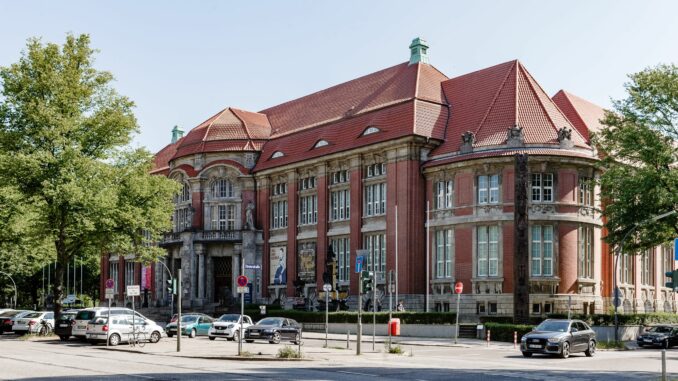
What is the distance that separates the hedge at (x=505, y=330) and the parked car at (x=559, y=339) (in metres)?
7.01

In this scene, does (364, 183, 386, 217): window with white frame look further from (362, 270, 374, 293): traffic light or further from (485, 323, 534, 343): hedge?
(362, 270, 374, 293): traffic light

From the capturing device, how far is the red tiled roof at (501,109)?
5381cm

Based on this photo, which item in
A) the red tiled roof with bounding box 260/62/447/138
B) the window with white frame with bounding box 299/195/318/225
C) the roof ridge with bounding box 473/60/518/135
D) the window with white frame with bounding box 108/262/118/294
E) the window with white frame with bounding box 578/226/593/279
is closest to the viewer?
the window with white frame with bounding box 578/226/593/279

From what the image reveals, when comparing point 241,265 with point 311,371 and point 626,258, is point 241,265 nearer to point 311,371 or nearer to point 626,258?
point 626,258

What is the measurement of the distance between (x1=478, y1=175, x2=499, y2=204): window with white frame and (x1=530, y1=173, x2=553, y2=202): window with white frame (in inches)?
83.3

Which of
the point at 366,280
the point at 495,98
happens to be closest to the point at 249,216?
the point at 495,98

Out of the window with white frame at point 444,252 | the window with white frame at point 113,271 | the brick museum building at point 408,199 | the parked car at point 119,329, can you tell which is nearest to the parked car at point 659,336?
the brick museum building at point 408,199

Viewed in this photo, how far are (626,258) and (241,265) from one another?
2894 cm

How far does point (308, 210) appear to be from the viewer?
2586 inches

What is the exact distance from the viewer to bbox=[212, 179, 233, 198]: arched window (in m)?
72.1

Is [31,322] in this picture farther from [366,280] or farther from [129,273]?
[129,273]

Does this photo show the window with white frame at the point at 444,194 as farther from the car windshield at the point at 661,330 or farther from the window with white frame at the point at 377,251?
the car windshield at the point at 661,330

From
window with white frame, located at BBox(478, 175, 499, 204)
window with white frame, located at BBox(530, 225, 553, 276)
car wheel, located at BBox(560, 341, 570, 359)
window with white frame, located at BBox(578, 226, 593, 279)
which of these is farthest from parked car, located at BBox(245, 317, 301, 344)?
window with white frame, located at BBox(578, 226, 593, 279)

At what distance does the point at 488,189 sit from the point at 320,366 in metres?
30.3
